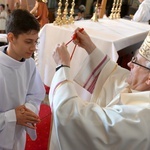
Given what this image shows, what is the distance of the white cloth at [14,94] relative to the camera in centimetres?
105

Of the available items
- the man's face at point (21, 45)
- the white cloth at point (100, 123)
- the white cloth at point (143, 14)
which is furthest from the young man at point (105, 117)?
the white cloth at point (143, 14)

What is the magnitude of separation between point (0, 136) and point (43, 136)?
33.2 inches

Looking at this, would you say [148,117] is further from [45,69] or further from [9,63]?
[45,69]

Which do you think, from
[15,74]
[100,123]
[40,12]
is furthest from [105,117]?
[40,12]

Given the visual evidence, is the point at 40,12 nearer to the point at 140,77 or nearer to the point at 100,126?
the point at 140,77

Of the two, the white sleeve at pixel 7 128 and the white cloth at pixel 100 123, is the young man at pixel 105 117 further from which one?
the white sleeve at pixel 7 128

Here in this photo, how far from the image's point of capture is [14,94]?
111 centimetres

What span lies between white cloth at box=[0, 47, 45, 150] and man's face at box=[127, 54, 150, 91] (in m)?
0.52

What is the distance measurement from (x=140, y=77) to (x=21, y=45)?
1.79 feet

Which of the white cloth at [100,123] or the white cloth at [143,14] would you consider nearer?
the white cloth at [100,123]

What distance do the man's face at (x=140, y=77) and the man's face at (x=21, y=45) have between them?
474 mm

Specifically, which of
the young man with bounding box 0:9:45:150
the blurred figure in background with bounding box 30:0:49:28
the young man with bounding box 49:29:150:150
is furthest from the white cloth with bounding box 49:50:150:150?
the blurred figure in background with bounding box 30:0:49:28

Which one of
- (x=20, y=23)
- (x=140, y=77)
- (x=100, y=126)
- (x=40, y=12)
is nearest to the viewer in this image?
(x=100, y=126)

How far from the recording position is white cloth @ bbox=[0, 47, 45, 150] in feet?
3.44
